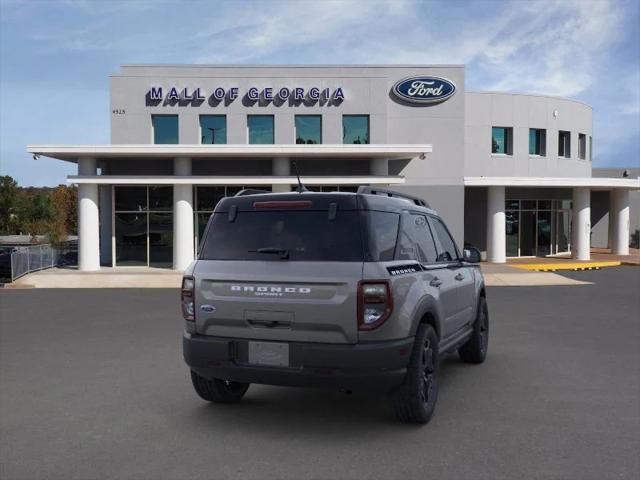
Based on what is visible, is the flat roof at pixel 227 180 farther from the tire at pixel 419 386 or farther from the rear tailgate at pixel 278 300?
the rear tailgate at pixel 278 300

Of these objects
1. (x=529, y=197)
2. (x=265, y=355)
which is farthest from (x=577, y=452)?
(x=529, y=197)

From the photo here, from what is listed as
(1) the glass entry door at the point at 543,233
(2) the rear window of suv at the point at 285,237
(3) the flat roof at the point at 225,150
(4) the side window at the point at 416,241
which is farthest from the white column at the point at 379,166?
(2) the rear window of suv at the point at 285,237

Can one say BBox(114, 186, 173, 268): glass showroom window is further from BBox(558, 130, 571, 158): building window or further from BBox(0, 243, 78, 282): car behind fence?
BBox(558, 130, 571, 158): building window

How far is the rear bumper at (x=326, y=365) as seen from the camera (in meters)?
4.59

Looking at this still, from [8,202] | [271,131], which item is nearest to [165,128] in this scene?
[271,131]

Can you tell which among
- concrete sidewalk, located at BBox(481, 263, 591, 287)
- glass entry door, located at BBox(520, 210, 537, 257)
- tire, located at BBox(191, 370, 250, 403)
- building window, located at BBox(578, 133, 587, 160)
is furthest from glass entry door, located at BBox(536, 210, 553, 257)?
tire, located at BBox(191, 370, 250, 403)

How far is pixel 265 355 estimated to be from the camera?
4816 millimetres

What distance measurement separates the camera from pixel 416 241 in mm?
5734

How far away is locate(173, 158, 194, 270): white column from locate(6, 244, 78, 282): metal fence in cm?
514

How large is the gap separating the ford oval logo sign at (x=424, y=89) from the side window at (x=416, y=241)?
2017 cm

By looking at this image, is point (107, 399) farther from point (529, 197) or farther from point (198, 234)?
point (529, 197)

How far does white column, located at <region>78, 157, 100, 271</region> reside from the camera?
74.8 feet

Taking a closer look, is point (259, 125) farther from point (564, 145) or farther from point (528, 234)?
point (564, 145)

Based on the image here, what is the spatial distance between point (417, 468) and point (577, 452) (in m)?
1.32
